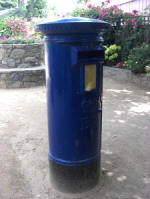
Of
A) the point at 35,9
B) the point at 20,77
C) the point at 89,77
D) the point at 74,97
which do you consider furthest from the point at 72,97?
the point at 35,9

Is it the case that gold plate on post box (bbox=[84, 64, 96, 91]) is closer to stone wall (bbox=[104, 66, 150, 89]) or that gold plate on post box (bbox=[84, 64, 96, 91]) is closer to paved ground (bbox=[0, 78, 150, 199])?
paved ground (bbox=[0, 78, 150, 199])

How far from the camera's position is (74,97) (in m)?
2.29

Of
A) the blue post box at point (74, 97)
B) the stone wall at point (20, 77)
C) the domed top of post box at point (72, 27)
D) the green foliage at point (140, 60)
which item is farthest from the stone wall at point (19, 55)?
the domed top of post box at point (72, 27)

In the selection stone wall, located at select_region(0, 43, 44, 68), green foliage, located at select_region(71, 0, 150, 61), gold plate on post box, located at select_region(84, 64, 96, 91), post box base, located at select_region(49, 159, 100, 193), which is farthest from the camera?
green foliage, located at select_region(71, 0, 150, 61)

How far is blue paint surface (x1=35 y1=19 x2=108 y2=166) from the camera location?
7.19 feet

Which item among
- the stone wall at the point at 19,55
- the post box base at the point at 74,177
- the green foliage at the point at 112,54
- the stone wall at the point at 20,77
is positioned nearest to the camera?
the post box base at the point at 74,177

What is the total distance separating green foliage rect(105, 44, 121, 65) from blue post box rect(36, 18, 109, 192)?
7.09 metres

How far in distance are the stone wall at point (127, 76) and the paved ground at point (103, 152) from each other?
3.57 feet

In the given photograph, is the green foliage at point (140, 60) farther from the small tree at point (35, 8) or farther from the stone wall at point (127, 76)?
the small tree at point (35, 8)

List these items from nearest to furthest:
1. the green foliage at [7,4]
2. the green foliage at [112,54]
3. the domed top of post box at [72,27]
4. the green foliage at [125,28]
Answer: the domed top of post box at [72,27]
the green foliage at [125,28]
the green foliage at [112,54]
the green foliage at [7,4]

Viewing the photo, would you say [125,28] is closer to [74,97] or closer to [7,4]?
[74,97]

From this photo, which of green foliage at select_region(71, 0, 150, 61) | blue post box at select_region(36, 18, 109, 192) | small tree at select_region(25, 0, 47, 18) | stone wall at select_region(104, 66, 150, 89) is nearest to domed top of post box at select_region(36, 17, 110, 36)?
blue post box at select_region(36, 18, 109, 192)

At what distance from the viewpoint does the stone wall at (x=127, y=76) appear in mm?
7430

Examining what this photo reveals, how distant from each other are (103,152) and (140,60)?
477cm
